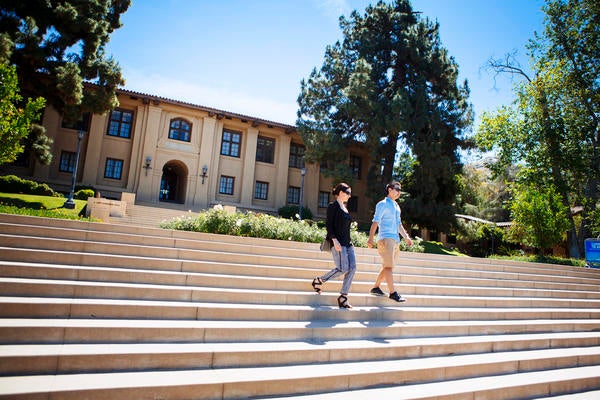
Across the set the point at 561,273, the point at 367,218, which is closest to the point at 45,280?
the point at 561,273

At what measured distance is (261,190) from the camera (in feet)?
91.0

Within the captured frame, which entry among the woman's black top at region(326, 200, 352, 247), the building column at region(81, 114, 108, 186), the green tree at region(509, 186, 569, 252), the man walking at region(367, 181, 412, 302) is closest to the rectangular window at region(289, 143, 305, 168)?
the building column at region(81, 114, 108, 186)

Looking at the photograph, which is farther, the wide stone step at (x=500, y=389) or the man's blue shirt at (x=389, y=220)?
the man's blue shirt at (x=389, y=220)

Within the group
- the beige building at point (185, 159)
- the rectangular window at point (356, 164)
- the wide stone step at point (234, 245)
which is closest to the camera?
the wide stone step at point (234, 245)

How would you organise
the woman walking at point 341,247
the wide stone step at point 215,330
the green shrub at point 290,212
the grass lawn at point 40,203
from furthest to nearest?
the green shrub at point 290,212 → the grass lawn at point 40,203 → the woman walking at point 341,247 → the wide stone step at point 215,330

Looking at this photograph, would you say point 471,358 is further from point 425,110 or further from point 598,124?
point 598,124

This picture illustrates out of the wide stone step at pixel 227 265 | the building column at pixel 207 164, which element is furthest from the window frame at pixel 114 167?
the wide stone step at pixel 227 265

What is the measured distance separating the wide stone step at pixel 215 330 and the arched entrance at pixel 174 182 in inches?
858

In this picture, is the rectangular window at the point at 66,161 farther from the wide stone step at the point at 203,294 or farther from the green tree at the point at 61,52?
the wide stone step at the point at 203,294

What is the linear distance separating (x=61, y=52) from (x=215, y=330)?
61.9 feet

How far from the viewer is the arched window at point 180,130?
2503 cm

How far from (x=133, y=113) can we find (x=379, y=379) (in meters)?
25.5

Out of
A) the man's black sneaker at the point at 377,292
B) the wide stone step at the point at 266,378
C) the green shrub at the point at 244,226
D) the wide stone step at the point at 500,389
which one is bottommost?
the wide stone step at the point at 500,389

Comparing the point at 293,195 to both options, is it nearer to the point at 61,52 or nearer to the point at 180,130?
the point at 180,130
